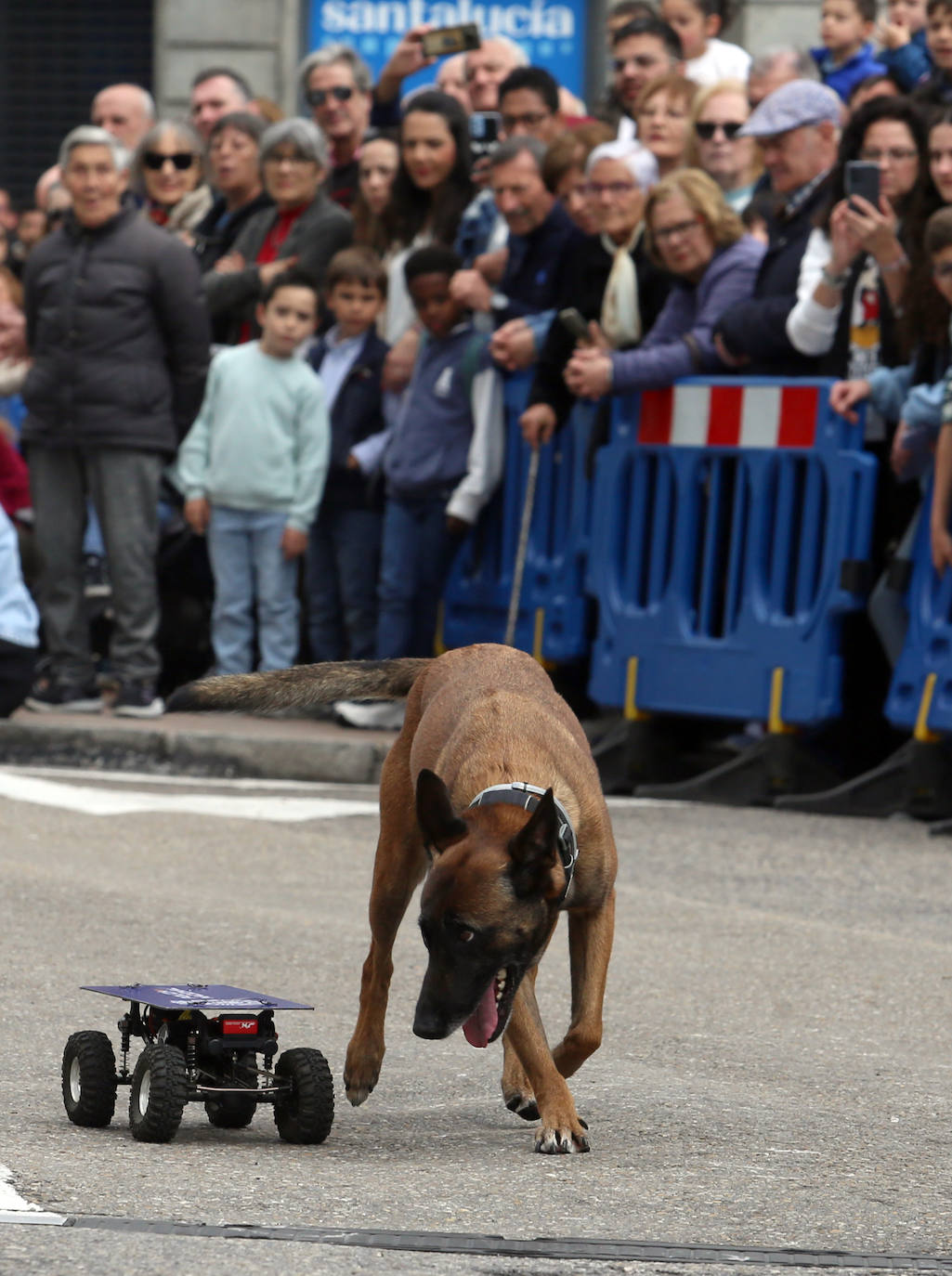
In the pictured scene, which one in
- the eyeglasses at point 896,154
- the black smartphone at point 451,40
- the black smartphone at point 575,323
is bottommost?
the black smartphone at point 575,323

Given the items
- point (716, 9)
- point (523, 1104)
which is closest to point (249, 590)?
point (716, 9)

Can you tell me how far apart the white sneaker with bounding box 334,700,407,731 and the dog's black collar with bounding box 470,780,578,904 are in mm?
6976

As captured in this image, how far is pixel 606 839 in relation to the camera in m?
5.25

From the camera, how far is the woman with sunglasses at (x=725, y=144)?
11.6m

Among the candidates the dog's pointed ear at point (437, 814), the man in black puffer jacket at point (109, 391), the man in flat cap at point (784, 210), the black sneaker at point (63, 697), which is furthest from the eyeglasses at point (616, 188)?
the dog's pointed ear at point (437, 814)

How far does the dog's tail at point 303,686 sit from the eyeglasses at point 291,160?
23.9 feet

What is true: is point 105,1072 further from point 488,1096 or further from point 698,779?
point 698,779

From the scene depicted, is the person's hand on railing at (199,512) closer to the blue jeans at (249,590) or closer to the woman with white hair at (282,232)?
the blue jeans at (249,590)

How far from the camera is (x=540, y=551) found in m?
12.1

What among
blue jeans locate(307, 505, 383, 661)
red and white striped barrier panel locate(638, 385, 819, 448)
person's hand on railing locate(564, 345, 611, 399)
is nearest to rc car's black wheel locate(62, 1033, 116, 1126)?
red and white striped barrier panel locate(638, 385, 819, 448)

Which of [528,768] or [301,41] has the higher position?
[301,41]

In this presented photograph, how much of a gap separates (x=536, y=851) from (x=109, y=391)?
24.7 feet

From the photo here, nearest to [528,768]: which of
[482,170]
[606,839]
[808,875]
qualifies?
[606,839]

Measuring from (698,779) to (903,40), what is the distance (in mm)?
4285
